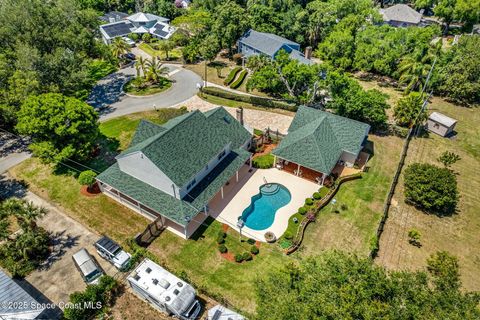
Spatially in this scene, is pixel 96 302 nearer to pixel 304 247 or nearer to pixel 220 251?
pixel 220 251

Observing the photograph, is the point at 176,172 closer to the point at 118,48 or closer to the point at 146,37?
the point at 118,48

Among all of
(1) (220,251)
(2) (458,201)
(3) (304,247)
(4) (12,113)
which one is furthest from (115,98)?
(2) (458,201)

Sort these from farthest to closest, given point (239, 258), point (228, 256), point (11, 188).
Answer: point (11, 188) < point (228, 256) < point (239, 258)

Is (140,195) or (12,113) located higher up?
(12,113)

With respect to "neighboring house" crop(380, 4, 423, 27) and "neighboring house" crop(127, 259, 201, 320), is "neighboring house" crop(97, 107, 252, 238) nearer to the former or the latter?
"neighboring house" crop(127, 259, 201, 320)

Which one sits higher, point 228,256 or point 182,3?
point 182,3

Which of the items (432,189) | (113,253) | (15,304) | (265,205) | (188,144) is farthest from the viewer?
(265,205)

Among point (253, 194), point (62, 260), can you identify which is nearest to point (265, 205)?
point (253, 194)
